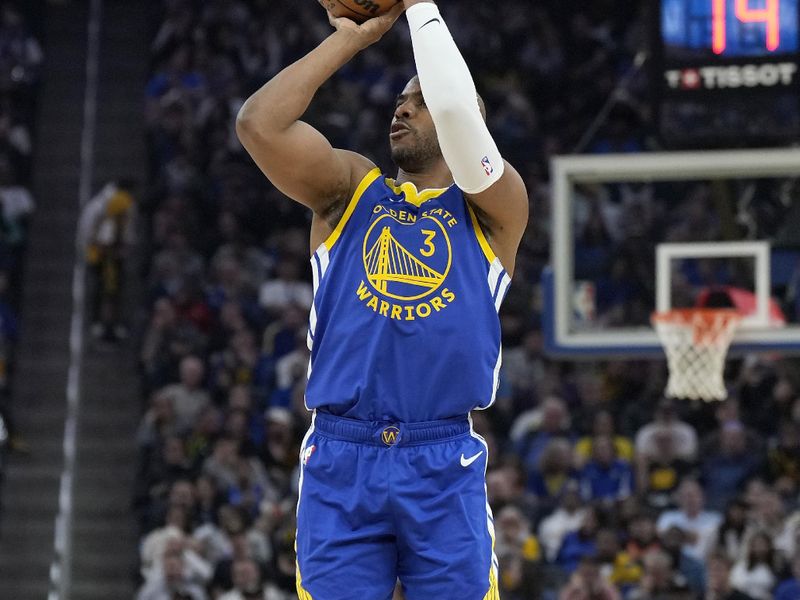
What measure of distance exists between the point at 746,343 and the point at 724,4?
2015 millimetres

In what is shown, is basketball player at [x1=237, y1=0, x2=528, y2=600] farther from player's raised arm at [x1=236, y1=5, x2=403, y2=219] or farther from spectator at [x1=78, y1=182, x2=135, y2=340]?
spectator at [x1=78, y1=182, x2=135, y2=340]

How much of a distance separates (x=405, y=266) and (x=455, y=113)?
0.49 meters

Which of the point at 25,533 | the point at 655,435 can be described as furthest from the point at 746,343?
the point at 25,533

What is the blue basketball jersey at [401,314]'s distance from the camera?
4410mm

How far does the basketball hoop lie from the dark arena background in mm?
24

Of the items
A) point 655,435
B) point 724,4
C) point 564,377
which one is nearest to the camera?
point 724,4

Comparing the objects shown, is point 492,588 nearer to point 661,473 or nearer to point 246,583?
point 246,583

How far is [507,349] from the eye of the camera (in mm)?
13883

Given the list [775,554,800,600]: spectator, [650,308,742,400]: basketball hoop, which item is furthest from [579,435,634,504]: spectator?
[650,308,742,400]: basketball hoop

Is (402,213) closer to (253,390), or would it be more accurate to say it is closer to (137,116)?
(253,390)

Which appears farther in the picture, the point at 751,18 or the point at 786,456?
the point at 786,456

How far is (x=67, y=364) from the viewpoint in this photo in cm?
1563

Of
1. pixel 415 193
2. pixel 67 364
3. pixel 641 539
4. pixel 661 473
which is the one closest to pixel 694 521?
pixel 641 539

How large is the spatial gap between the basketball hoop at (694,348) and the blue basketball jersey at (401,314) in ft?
15.6
